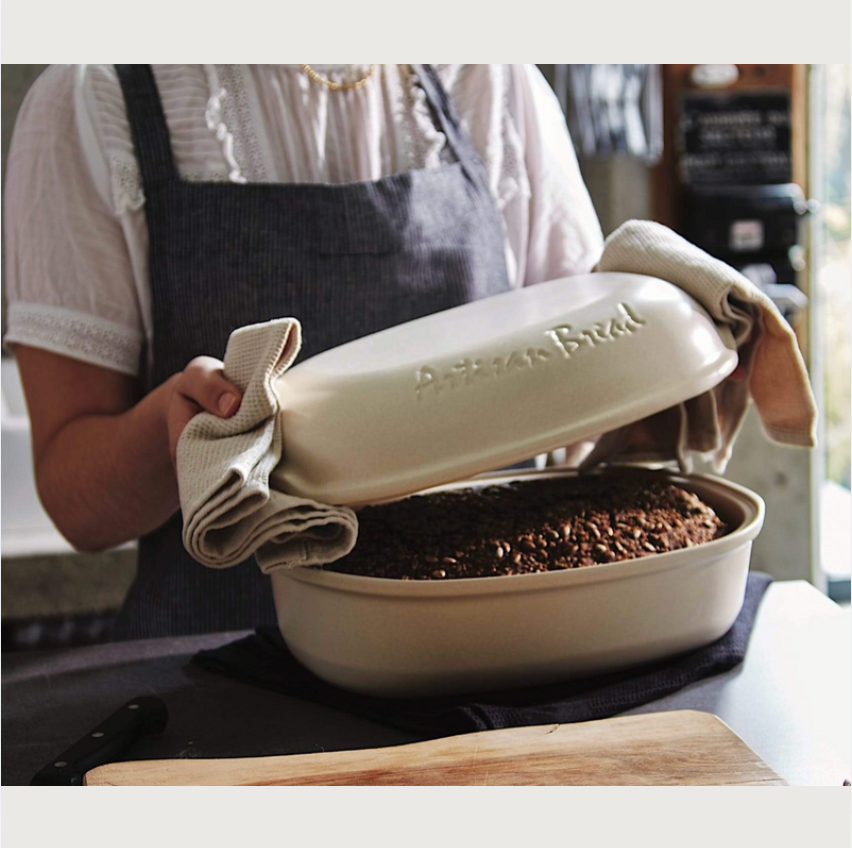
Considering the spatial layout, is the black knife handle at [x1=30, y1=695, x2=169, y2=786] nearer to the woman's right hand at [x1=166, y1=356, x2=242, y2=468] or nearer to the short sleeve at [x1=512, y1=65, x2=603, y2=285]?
the woman's right hand at [x1=166, y1=356, x2=242, y2=468]

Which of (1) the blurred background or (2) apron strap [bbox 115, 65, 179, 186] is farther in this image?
(1) the blurred background

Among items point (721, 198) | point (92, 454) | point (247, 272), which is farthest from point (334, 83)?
point (721, 198)

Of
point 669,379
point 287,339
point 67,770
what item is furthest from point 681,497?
point 67,770

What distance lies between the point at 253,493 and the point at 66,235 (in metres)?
0.46

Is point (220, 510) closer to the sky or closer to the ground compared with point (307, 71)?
closer to the ground

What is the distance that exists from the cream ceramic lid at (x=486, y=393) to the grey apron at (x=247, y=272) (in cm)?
32

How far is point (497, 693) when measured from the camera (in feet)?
1.97

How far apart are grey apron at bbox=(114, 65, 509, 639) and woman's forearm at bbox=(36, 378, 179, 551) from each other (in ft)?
0.12

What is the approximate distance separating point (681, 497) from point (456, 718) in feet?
0.73

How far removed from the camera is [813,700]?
1.97 feet

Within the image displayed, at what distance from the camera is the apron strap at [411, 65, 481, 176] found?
0.98 metres

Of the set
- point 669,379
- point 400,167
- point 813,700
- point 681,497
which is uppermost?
point 400,167

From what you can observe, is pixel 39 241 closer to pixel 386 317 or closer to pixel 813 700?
pixel 386 317

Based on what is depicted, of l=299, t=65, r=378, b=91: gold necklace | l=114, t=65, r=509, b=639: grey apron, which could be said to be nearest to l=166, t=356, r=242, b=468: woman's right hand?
l=114, t=65, r=509, b=639: grey apron
